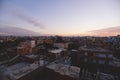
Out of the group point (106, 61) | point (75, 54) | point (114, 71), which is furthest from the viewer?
point (75, 54)

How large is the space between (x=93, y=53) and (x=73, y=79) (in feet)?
21.2

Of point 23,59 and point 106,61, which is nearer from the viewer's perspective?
point 23,59

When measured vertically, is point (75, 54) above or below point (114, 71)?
above

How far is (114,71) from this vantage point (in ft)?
29.8

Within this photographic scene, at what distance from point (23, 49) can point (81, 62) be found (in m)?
7.90

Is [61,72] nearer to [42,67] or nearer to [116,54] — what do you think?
[42,67]

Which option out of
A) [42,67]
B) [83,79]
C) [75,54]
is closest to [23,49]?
[75,54]

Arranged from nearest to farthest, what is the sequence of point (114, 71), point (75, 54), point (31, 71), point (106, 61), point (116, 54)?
point (31, 71) < point (114, 71) < point (106, 61) < point (75, 54) < point (116, 54)

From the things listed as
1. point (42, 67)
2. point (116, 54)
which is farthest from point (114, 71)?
point (42, 67)

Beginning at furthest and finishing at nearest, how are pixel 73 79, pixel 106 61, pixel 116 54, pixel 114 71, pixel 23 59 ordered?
1. pixel 116 54
2. pixel 106 61
3. pixel 114 71
4. pixel 23 59
5. pixel 73 79

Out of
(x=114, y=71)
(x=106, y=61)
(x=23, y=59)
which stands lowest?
(x=114, y=71)

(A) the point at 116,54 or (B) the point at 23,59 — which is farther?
(A) the point at 116,54

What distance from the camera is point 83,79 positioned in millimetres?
5250

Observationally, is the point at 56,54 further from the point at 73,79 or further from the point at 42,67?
the point at 73,79
